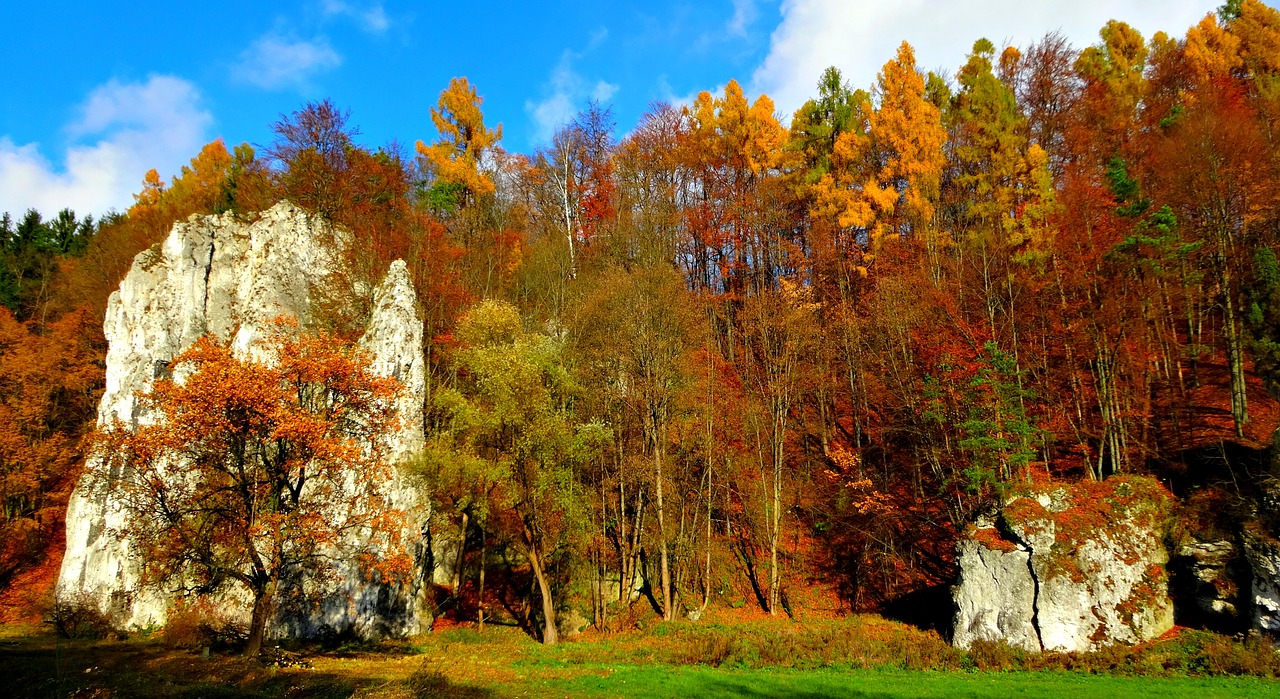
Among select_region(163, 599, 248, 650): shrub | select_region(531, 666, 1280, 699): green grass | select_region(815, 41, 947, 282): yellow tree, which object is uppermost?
select_region(815, 41, 947, 282): yellow tree

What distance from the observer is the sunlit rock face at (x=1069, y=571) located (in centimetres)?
2152

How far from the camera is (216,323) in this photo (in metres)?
33.5

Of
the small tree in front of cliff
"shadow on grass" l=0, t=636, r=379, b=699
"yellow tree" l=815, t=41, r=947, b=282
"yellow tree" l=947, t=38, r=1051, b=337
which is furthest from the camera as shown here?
"yellow tree" l=815, t=41, r=947, b=282

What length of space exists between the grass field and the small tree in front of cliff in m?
2.91

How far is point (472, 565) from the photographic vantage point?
3198 cm

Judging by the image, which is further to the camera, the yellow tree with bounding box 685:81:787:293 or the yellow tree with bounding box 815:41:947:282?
the yellow tree with bounding box 685:81:787:293

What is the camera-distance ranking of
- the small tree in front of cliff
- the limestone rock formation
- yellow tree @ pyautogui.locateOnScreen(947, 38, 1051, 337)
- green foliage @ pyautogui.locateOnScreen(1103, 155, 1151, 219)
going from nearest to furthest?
the small tree in front of cliff → the limestone rock formation → green foliage @ pyautogui.locateOnScreen(1103, 155, 1151, 219) → yellow tree @ pyautogui.locateOnScreen(947, 38, 1051, 337)

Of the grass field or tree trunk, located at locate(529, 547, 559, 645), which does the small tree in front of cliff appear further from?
tree trunk, located at locate(529, 547, 559, 645)

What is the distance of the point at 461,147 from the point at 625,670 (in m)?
44.2

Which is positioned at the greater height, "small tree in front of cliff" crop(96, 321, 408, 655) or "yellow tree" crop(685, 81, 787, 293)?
"yellow tree" crop(685, 81, 787, 293)

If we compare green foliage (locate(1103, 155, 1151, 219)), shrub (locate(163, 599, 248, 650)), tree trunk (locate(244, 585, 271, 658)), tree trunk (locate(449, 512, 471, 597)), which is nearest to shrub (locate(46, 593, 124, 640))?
shrub (locate(163, 599, 248, 650))

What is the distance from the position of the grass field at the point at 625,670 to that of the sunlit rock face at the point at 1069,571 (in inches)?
45.7

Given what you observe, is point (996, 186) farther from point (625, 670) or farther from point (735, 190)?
point (625, 670)

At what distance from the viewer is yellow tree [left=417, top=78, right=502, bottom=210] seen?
163 feet
